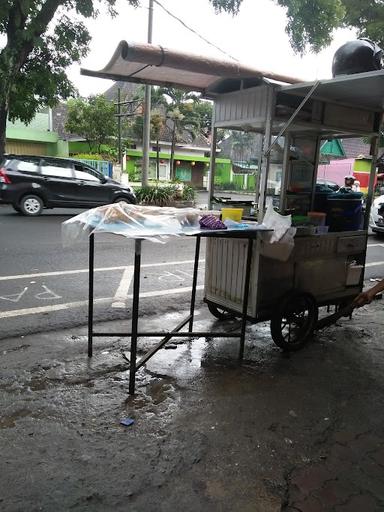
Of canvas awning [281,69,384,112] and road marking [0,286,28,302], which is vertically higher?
canvas awning [281,69,384,112]

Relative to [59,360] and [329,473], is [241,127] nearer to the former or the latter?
[59,360]

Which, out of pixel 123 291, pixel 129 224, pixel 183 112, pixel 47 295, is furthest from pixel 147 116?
pixel 183 112

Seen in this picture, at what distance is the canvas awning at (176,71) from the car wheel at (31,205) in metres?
8.49

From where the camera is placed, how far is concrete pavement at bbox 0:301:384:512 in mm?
2207

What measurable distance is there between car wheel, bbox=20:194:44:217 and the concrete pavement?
843 centimetres

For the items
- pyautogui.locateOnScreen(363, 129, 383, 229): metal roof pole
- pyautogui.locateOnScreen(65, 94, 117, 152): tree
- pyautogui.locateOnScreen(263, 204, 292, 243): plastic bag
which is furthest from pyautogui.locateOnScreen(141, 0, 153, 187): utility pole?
pyautogui.locateOnScreen(65, 94, 117, 152): tree

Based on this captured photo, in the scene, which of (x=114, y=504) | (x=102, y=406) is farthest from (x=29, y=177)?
(x=114, y=504)

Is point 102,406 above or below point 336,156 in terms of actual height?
below

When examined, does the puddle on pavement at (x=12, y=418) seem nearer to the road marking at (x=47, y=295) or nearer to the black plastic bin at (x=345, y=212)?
the road marking at (x=47, y=295)

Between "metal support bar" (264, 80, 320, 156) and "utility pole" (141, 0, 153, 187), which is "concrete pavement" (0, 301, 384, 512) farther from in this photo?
"utility pole" (141, 0, 153, 187)

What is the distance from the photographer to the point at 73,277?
6074 mm

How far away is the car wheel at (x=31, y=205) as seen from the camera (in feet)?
38.5

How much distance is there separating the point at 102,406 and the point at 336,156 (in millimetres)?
4083

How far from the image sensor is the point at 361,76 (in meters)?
3.29
